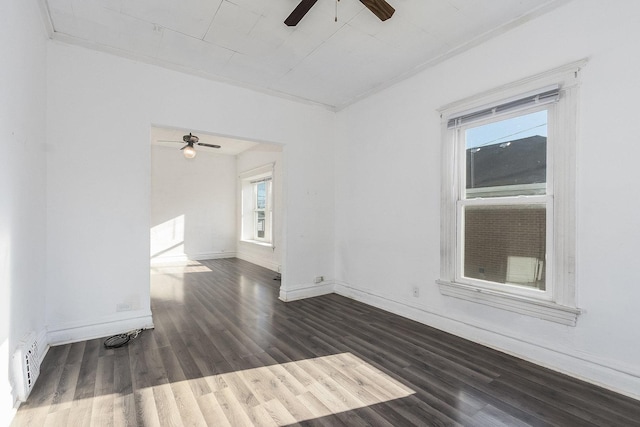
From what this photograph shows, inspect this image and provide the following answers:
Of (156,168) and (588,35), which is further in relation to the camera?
(156,168)

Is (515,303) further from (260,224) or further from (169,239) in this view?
(169,239)

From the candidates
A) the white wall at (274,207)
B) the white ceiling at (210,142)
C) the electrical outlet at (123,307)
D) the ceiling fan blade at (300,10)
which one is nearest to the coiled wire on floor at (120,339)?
the electrical outlet at (123,307)

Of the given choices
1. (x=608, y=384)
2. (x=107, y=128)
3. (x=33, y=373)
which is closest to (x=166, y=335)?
(x=33, y=373)

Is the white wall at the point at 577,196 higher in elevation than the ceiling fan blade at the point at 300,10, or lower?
lower

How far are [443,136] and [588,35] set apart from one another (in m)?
1.28

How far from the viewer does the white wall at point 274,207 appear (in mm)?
6246

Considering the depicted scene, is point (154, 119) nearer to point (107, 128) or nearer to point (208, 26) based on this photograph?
point (107, 128)

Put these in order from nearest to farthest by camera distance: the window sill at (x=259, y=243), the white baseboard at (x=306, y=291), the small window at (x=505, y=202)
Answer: the small window at (x=505, y=202), the white baseboard at (x=306, y=291), the window sill at (x=259, y=243)

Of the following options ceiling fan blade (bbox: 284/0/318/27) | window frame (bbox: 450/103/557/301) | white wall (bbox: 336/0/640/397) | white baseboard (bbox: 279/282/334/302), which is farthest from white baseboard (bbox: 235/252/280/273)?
ceiling fan blade (bbox: 284/0/318/27)

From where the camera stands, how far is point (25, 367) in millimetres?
1960

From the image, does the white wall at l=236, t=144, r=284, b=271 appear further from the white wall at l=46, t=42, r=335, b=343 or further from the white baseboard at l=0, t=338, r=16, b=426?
the white baseboard at l=0, t=338, r=16, b=426

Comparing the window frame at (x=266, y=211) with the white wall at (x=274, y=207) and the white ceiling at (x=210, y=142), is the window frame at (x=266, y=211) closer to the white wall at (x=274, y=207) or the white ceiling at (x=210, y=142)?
the white wall at (x=274, y=207)

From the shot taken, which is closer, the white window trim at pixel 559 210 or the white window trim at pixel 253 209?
the white window trim at pixel 559 210

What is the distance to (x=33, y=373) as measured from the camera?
210cm
